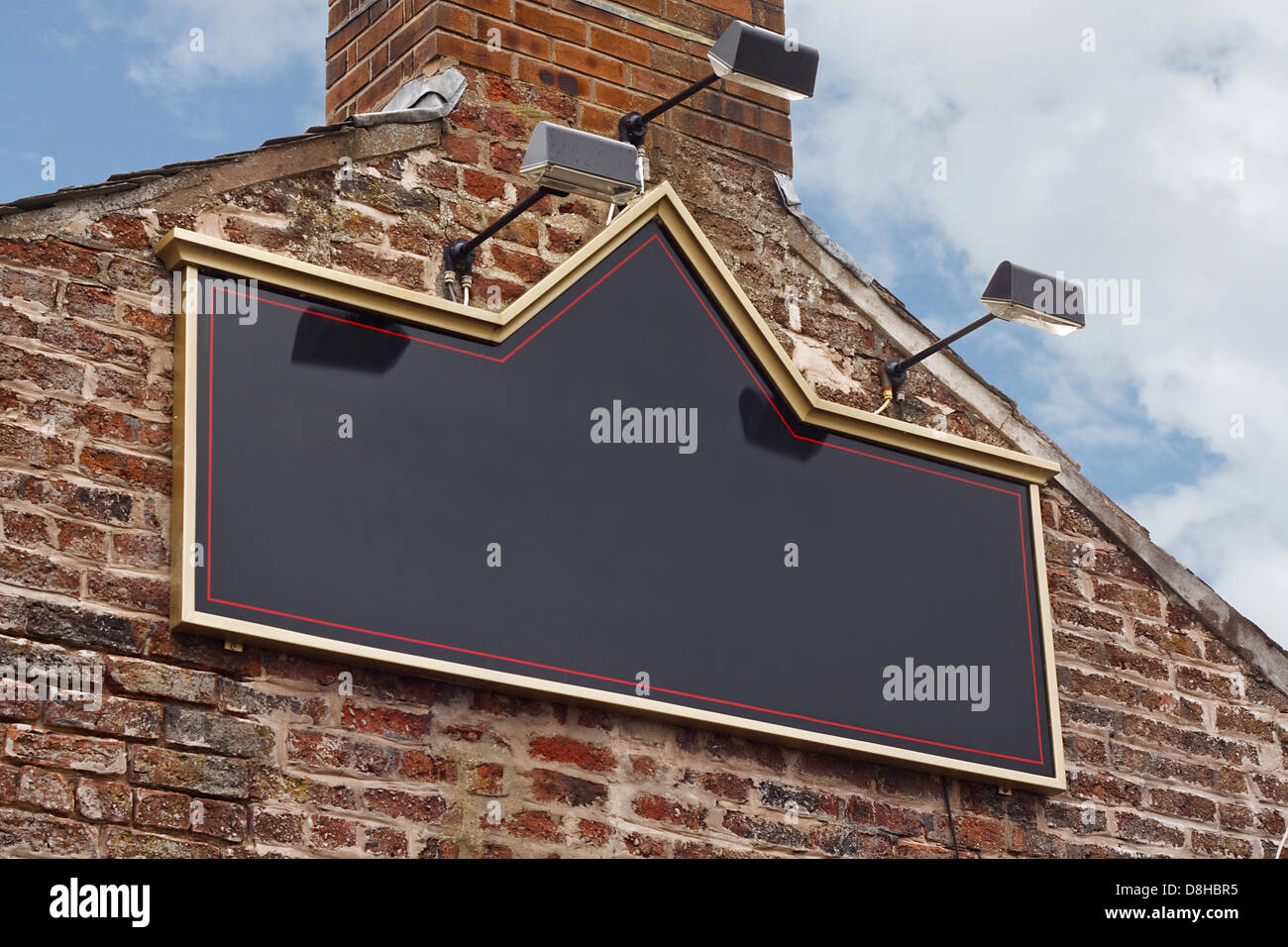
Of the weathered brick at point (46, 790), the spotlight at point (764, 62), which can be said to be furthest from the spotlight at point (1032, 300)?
the weathered brick at point (46, 790)

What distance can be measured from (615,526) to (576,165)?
1076 millimetres

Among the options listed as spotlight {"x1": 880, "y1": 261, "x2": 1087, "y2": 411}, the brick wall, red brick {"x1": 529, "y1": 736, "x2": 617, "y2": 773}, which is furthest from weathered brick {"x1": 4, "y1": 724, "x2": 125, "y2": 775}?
spotlight {"x1": 880, "y1": 261, "x2": 1087, "y2": 411}

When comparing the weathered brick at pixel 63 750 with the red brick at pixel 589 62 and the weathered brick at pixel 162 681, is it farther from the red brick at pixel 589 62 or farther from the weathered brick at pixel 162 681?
the red brick at pixel 589 62

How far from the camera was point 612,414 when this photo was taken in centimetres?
600

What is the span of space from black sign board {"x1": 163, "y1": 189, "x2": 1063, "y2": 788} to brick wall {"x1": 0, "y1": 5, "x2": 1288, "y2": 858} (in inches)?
5.1

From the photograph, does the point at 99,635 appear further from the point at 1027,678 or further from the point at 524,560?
the point at 1027,678

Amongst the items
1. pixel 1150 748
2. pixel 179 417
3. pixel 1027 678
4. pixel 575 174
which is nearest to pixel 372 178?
pixel 575 174

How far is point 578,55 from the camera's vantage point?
6.73m

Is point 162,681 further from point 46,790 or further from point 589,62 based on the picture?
point 589,62

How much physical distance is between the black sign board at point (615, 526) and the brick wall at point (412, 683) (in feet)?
0.43

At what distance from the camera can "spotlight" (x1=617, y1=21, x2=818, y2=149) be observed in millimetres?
6094

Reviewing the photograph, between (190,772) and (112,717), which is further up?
(112,717)

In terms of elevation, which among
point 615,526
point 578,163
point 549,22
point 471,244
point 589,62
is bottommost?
point 615,526

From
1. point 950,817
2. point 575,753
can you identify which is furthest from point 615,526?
point 950,817
